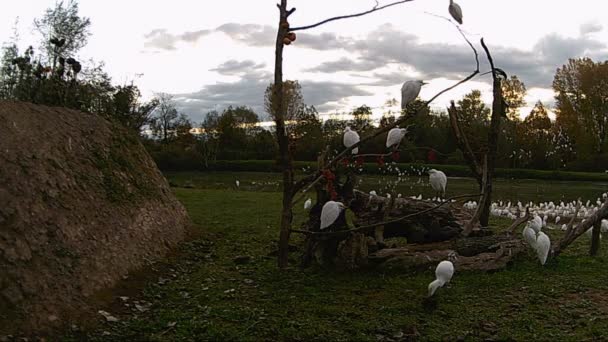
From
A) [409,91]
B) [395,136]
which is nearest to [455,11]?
[409,91]

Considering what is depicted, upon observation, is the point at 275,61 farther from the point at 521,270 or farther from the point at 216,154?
the point at 216,154

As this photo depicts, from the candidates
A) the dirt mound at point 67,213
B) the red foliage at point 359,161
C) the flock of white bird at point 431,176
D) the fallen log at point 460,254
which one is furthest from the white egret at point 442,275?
the dirt mound at point 67,213

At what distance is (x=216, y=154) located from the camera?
37.8m

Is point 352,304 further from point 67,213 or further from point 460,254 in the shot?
point 67,213

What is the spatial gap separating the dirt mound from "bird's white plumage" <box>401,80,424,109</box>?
2969mm

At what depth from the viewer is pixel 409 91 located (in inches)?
210

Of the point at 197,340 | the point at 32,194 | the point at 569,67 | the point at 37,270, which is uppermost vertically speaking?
the point at 569,67

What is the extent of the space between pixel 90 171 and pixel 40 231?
1.61 meters

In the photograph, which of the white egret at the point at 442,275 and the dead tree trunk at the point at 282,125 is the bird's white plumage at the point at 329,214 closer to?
the dead tree trunk at the point at 282,125

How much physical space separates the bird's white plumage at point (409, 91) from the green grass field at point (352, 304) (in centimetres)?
168

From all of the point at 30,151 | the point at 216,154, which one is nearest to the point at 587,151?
the point at 216,154

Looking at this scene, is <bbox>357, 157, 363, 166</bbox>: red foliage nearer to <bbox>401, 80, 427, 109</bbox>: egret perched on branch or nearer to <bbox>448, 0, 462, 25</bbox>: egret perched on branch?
<bbox>401, 80, 427, 109</bbox>: egret perched on branch

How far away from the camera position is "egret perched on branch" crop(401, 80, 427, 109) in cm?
534

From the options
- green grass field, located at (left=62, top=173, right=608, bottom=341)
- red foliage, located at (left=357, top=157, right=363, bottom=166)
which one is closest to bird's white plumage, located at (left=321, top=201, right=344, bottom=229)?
green grass field, located at (left=62, top=173, right=608, bottom=341)
